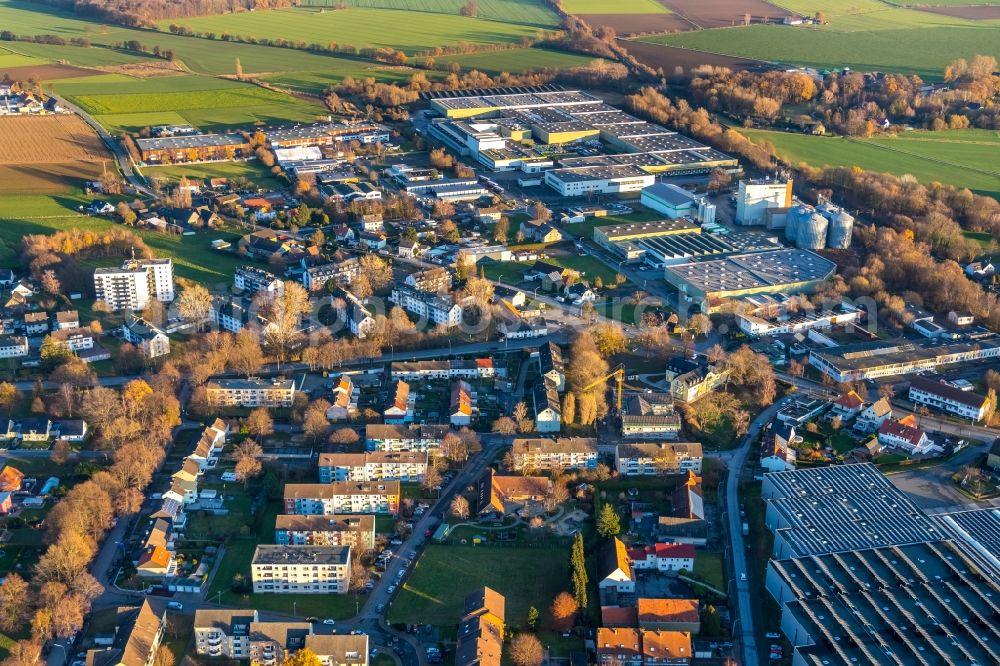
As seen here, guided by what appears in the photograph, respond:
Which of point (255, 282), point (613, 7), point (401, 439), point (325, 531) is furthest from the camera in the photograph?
point (613, 7)

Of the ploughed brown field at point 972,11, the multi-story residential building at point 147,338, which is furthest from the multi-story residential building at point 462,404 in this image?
the ploughed brown field at point 972,11

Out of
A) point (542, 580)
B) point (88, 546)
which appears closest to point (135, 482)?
point (88, 546)

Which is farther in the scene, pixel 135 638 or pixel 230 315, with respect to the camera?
pixel 230 315

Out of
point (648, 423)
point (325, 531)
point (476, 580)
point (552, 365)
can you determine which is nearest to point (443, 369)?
point (552, 365)

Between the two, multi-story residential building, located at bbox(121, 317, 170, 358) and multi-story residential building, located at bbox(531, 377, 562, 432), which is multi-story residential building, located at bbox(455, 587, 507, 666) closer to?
multi-story residential building, located at bbox(531, 377, 562, 432)

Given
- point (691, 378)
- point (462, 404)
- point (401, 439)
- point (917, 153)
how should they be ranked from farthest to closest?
point (917, 153) < point (691, 378) < point (462, 404) < point (401, 439)

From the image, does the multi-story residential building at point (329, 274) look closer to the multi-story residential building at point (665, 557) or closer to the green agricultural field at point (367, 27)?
the multi-story residential building at point (665, 557)

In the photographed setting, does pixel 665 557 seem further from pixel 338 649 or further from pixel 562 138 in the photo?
pixel 562 138
